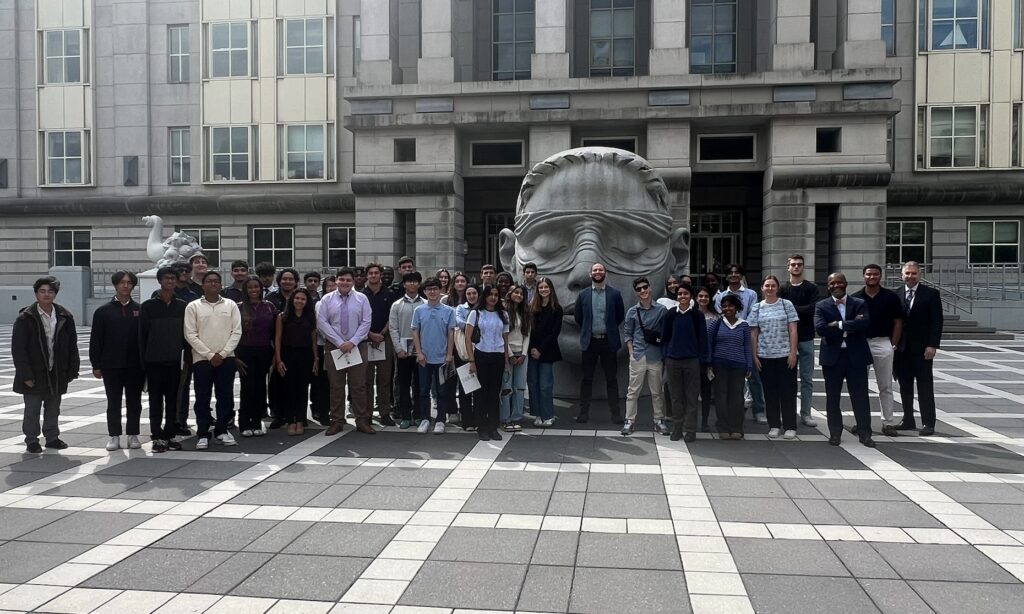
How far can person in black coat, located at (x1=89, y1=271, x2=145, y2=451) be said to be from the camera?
22.9 feet

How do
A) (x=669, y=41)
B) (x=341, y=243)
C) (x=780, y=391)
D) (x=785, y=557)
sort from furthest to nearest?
(x=341, y=243) → (x=669, y=41) → (x=780, y=391) → (x=785, y=557)

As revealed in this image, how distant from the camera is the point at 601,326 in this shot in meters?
8.20

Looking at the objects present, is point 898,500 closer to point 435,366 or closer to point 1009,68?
point 435,366

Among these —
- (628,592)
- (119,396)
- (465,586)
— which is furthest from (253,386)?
(628,592)

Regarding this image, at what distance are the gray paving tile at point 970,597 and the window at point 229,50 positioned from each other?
29.7 meters

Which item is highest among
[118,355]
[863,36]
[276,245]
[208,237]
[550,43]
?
[550,43]

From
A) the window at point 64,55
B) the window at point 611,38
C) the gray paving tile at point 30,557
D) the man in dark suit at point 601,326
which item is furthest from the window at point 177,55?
the gray paving tile at point 30,557

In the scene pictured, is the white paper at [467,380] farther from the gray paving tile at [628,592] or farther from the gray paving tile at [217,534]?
the gray paving tile at [628,592]

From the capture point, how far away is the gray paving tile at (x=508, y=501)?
515 centimetres

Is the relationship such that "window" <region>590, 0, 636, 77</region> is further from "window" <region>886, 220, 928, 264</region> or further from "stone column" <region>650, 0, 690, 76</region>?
"window" <region>886, 220, 928, 264</region>

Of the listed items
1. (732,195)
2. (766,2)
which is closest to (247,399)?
(732,195)

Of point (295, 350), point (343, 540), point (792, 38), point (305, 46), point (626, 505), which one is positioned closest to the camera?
point (343, 540)

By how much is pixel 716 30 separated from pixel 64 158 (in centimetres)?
2612

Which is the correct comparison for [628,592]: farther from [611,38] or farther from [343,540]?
[611,38]
